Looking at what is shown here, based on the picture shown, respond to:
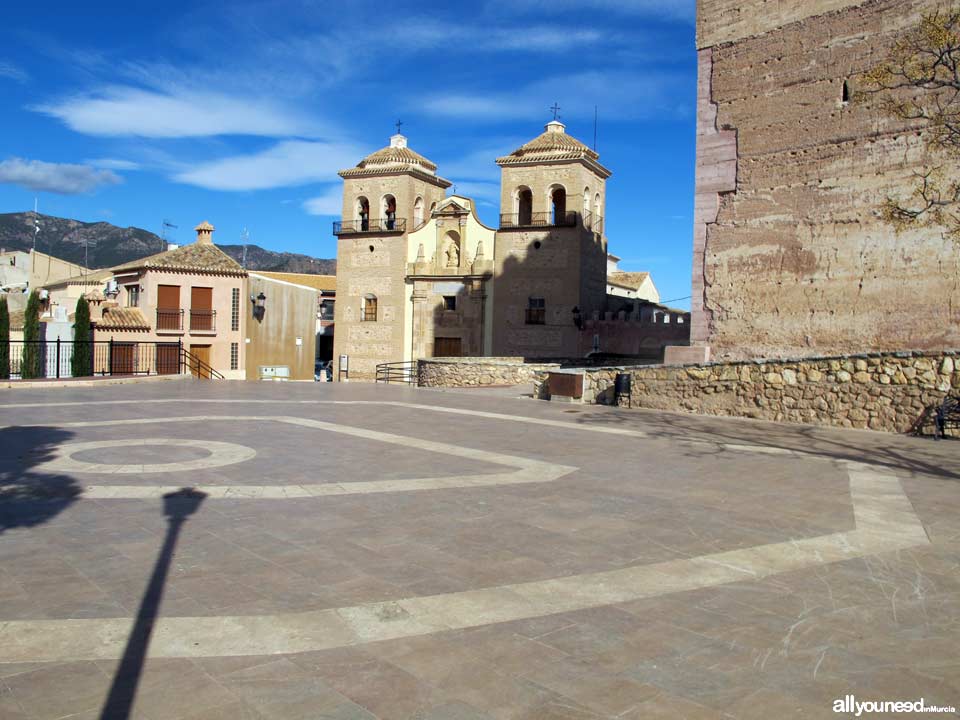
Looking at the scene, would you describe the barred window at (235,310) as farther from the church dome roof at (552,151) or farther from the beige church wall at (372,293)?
the church dome roof at (552,151)

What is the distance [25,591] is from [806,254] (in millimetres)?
14679

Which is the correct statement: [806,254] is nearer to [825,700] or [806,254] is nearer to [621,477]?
[621,477]

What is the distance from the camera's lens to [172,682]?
3.34m

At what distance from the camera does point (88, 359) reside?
30.6m

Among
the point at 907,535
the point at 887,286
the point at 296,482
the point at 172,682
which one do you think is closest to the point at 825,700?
the point at 172,682

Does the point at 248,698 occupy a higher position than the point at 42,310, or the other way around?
the point at 42,310

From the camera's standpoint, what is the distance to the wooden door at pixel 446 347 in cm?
3697

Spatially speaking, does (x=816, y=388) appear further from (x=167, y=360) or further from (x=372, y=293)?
(x=167, y=360)

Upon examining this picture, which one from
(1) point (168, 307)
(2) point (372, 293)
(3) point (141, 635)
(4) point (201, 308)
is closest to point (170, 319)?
(1) point (168, 307)

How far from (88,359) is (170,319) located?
5.05m

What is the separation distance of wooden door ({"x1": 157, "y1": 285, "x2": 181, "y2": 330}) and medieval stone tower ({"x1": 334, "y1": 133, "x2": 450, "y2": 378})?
7783 mm

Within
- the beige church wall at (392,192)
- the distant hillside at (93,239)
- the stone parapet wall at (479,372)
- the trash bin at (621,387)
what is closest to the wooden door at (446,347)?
the beige church wall at (392,192)

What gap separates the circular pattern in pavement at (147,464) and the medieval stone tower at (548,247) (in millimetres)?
24225

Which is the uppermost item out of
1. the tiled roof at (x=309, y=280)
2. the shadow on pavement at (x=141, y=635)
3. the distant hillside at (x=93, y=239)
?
the distant hillside at (x=93, y=239)
